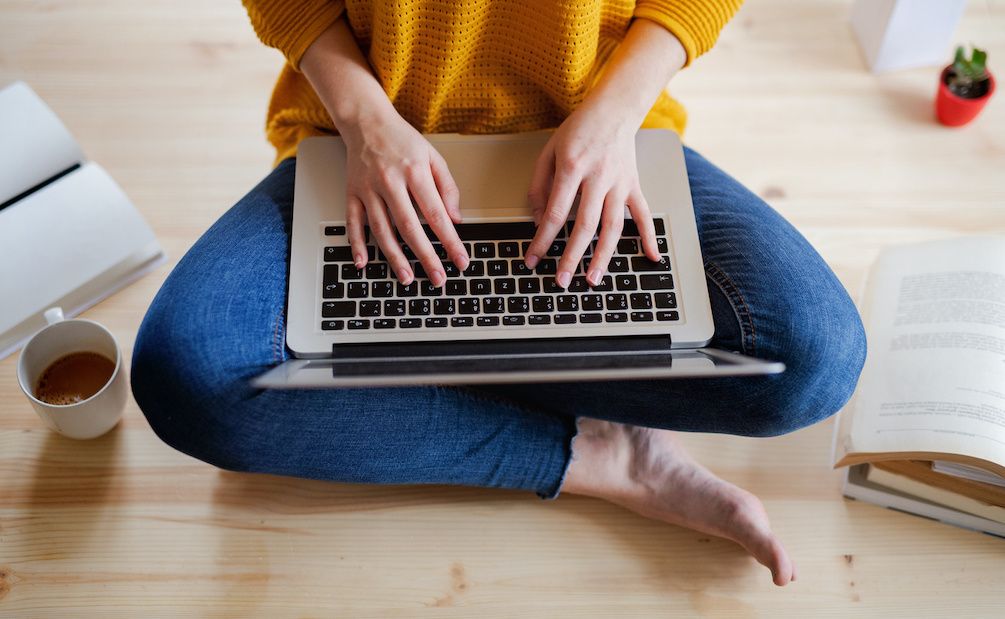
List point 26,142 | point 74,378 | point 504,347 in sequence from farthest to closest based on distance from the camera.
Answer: point 26,142 < point 74,378 < point 504,347

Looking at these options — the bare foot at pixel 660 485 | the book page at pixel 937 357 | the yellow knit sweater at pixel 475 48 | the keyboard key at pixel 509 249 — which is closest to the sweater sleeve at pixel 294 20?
the yellow knit sweater at pixel 475 48

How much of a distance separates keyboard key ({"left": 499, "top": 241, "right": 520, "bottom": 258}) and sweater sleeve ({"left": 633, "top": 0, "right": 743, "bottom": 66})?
1.08 ft

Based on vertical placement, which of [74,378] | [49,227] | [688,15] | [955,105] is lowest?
[74,378]

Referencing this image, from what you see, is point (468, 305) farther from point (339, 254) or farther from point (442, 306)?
point (339, 254)

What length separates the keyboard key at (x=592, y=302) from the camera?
0.91 metres

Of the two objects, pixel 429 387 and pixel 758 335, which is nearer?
pixel 758 335

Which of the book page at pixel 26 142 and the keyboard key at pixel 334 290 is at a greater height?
the keyboard key at pixel 334 290

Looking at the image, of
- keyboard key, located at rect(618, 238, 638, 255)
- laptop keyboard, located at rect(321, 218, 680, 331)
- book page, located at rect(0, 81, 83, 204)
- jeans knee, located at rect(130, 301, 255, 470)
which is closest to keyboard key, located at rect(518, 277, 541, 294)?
laptop keyboard, located at rect(321, 218, 680, 331)

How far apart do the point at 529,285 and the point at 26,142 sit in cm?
84

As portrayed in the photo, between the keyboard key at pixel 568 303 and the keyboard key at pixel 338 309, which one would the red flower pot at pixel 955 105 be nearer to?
the keyboard key at pixel 568 303

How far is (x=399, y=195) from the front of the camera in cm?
92

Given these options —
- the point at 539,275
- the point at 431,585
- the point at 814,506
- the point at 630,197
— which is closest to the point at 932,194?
the point at 814,506

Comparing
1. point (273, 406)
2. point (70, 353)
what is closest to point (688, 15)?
point (273, 406)

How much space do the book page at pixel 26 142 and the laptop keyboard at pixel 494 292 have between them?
23.6 inches
